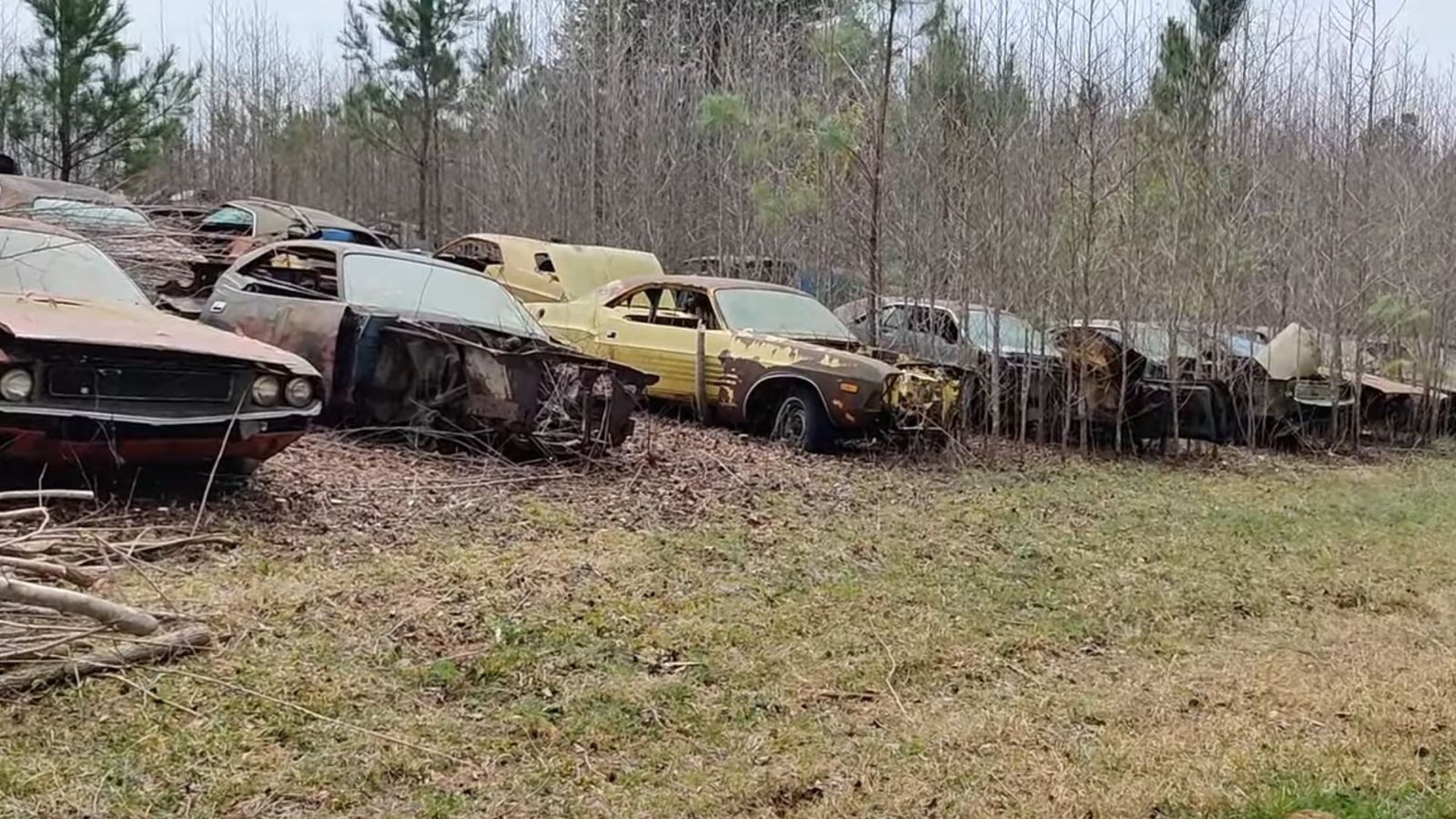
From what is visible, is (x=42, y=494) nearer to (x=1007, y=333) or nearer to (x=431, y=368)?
(x=431, y=368)

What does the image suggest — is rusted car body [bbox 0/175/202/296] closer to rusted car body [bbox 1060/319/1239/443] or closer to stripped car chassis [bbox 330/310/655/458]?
stripped car chassis [bbox 330/310/655/458]

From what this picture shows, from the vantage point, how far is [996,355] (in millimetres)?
10500

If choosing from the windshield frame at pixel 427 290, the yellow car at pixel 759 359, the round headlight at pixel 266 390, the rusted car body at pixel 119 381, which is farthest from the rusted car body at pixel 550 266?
the round headlight at pixel 266 390

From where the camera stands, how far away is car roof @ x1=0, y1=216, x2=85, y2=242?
6.33 meters

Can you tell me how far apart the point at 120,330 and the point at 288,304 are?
6.84ft

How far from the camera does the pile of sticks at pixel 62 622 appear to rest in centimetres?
369

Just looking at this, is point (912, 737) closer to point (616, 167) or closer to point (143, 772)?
point (143, 772)

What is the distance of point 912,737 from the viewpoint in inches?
152

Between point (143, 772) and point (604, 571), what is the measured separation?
2.49 meters

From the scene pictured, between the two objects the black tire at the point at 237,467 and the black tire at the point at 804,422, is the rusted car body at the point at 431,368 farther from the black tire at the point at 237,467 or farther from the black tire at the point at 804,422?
the black tire at the point at 804,422

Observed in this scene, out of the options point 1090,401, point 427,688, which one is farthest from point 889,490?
point 427,688

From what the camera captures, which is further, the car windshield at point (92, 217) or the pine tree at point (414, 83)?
the pine tree at point (414, 83)

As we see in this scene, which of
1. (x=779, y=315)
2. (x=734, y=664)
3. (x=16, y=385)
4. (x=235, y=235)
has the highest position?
(x=235, y=235)

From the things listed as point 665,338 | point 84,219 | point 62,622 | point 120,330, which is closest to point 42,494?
point 120,330
